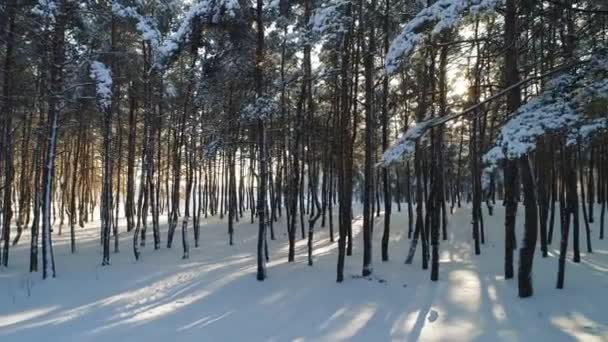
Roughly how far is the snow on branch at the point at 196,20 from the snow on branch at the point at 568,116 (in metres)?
7.03

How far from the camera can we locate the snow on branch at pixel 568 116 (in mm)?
5539

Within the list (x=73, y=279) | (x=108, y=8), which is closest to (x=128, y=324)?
(x=73, y=279)

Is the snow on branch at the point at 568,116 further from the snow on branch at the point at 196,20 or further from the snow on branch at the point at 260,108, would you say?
the snow on branch at the point at 196,20

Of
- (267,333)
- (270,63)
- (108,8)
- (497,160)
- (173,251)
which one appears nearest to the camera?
(497,160)

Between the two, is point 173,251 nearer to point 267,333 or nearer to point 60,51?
point 60,51

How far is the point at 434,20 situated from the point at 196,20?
607cm

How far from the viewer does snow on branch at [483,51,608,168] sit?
5.54m

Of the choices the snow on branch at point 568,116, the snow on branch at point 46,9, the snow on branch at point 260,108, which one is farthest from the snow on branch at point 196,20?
the snow on branch at point 568,116

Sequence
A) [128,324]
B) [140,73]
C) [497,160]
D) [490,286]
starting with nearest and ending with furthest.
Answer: [497,160] < [128,324] < [490,286] < [140,73]

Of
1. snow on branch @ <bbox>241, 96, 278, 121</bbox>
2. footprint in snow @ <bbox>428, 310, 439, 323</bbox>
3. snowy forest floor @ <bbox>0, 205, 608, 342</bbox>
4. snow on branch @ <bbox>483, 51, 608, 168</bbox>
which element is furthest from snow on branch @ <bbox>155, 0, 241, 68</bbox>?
footprint in snow @ <bbox>428, 310, 439, 323</bbox>

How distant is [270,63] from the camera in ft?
37.9

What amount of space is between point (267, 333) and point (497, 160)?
4453 millimetres

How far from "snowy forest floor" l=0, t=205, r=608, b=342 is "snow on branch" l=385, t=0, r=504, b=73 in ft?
14.5

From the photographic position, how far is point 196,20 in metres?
10.6
